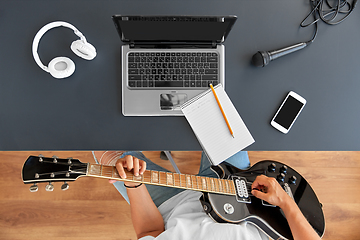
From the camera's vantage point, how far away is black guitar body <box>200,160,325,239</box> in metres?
0.82

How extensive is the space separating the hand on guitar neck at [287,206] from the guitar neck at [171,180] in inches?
4.5

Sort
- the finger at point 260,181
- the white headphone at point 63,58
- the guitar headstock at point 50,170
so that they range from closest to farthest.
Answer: the guitar headstock at point 50,170, the white headphone at point 63,58, the finger at point 260,181

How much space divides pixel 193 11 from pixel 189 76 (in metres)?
0.26

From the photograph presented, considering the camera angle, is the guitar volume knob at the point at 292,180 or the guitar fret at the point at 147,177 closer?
the guitar fret at the point at 147,177

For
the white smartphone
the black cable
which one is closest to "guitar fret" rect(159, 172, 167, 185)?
the white smartphone

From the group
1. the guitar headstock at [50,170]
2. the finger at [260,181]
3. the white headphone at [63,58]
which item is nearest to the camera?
the guitar headstock at [50,170]

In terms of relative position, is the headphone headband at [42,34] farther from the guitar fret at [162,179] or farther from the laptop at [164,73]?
the guitar fret at [162,179]

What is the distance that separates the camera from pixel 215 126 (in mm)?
787

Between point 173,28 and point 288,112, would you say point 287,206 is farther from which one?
point 173,28

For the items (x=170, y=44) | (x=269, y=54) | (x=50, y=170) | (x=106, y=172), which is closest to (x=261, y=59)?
(x=269, y=54)

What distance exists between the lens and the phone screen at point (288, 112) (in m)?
0.80

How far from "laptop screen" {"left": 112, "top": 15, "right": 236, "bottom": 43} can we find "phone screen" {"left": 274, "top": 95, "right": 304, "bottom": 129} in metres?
0.34

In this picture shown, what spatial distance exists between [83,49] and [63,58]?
0.32 feet

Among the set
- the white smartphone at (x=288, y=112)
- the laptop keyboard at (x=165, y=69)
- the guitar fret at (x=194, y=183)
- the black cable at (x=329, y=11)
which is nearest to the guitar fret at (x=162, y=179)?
the guitar fret at (x=194, y=183)
